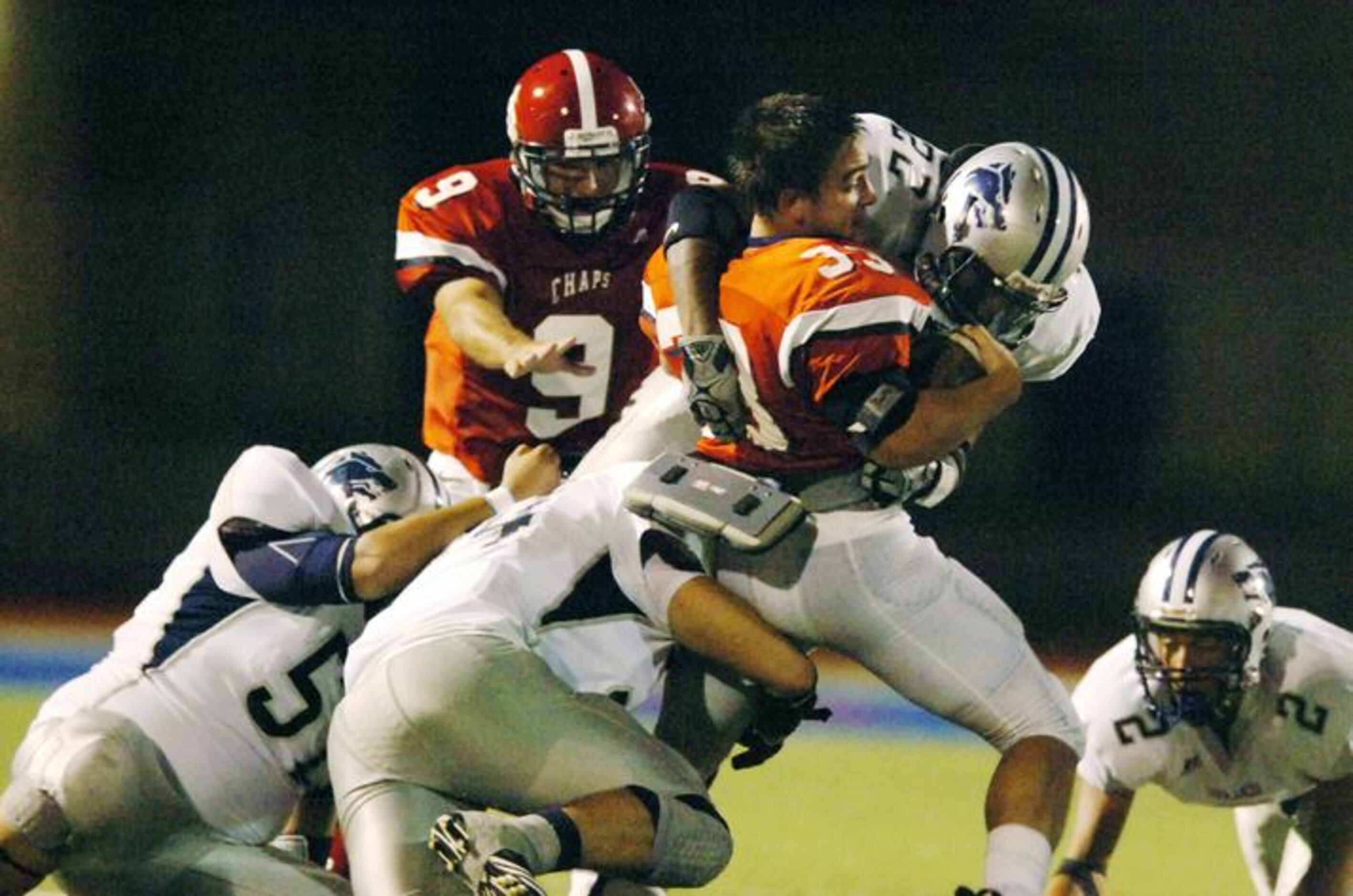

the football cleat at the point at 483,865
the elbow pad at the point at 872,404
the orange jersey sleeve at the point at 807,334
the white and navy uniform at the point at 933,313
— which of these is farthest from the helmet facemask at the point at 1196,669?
the football cleat at the point at 483,865

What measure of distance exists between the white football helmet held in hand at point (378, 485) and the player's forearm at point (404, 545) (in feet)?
0.21

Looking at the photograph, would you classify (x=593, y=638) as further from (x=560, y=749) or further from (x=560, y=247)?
(x=560, y=247)

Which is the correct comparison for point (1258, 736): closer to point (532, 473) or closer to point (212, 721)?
point (532, 473)

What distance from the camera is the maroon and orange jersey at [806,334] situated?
3730 mm

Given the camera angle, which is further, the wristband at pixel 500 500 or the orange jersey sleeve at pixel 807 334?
the wristband at pixel 500 500

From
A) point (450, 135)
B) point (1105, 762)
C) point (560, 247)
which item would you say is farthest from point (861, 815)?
point (450, 135)

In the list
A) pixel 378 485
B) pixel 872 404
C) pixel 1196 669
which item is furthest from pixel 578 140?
pixel 1196 669

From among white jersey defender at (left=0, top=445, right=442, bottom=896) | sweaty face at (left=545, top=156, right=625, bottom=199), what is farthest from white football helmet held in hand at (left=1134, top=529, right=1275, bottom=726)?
white jersey defender at (left=0, top=445, right=442, bottom=896)

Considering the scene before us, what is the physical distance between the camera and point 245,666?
3.87 meters

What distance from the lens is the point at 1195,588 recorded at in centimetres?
451

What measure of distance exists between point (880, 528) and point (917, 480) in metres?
0.22

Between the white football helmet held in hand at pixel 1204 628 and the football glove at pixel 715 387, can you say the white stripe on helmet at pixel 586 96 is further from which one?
the white football helmet held in hand at pixel 1204 628

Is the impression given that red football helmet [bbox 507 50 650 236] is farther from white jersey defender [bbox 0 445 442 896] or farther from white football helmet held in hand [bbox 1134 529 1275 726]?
white football helmet held in hand [bbox 1134 529 1275 726]

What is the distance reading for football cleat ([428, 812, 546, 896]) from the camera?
3145mm
